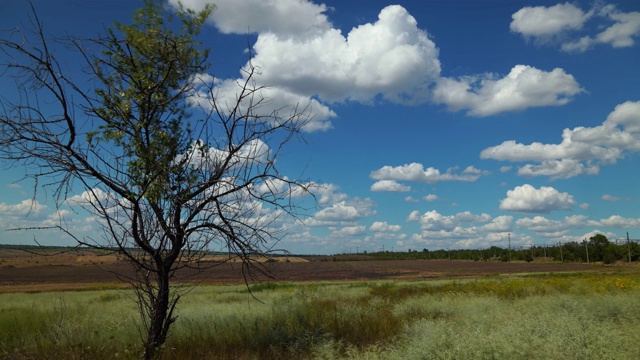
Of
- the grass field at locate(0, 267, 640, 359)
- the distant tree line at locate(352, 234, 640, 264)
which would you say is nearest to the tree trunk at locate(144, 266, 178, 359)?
the grass field at locate(0, 267, 640, 359)

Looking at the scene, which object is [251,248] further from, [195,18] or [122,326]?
[122,326]

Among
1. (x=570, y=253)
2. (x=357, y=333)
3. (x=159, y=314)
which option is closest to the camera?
(x=159, y=314)

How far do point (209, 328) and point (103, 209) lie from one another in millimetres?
4979

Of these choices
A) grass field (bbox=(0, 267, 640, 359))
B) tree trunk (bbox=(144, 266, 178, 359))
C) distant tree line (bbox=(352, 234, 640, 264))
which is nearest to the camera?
grass field (bbox=(0, 267, 640, 359))

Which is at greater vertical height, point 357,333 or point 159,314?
point 159,314

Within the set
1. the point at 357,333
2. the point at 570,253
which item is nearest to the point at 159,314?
the point at 357,333

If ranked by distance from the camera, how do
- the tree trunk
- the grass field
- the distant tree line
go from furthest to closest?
1. the distant tree line
2. the tree trunk
3. the grass field

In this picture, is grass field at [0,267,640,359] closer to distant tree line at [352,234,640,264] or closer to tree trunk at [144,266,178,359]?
tree trunk at [144,266,178,359]

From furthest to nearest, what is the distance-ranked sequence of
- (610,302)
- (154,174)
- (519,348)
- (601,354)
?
(610,302) < (154,174) < (519,348) < (601,354)

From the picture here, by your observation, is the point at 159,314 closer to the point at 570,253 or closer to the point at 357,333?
the point at 357,333

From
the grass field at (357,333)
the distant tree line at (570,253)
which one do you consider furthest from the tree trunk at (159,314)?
the distant tree line at (570,253)

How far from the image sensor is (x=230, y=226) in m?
7.94

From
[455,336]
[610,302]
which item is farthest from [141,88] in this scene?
[610,302]

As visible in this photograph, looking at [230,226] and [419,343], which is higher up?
[230,226]
